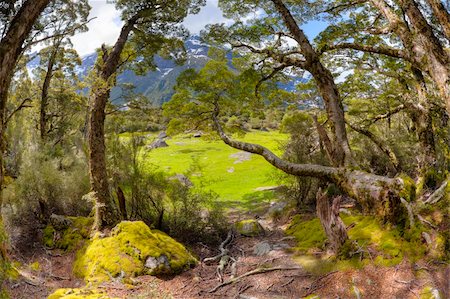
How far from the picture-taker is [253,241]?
11.7 m

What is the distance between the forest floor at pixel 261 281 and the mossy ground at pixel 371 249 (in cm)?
20

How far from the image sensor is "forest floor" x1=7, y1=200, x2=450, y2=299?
543cm

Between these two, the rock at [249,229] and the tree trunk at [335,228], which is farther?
the rock at [249,229]

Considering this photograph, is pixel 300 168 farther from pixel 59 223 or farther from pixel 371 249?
pixel 59 223

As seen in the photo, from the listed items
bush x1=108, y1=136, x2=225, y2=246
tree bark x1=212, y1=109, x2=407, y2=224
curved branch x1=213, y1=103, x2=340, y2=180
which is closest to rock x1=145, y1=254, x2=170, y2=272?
bush x1=108, y1=136, x2=225, y2=246

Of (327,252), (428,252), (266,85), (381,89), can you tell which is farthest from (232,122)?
(428,252)

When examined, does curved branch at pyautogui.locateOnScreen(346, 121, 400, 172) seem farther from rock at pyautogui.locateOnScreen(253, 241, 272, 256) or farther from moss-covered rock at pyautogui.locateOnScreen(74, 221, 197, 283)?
moss-covered rock at pyautogui.locateOnScreen(74, 221, 197, 283)

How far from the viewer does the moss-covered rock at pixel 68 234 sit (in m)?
9.77

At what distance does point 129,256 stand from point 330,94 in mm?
6927

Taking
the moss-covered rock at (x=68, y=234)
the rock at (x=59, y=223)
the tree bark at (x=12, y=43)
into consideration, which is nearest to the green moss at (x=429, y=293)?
the tree bark at (x=12, y=43)

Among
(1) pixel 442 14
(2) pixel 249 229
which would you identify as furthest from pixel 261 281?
(1) pixel 442 14

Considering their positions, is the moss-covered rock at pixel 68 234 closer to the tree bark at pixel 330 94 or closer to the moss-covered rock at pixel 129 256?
the moss-covered rock at pixel 129 256

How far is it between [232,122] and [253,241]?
11934mm

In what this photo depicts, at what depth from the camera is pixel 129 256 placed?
809 centimetres
